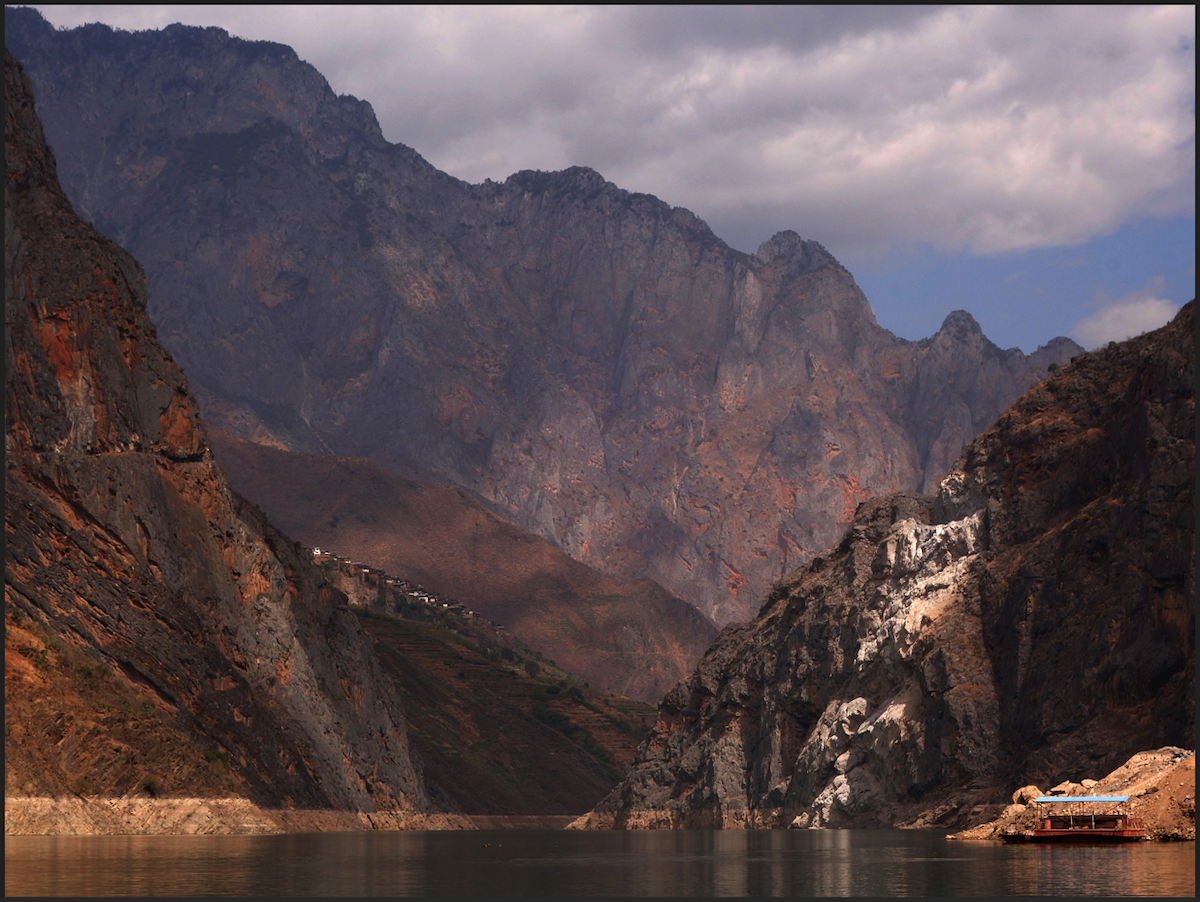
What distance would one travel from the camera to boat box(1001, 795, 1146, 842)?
10038 centimetres

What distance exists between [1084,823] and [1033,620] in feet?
207

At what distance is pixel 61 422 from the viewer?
15100cm

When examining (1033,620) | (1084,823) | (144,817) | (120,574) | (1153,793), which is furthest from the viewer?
(1033,620)

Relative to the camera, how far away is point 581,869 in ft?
311

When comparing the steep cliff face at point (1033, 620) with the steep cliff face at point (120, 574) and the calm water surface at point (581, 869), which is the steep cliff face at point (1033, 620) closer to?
the calm water surface at point (581, 869)

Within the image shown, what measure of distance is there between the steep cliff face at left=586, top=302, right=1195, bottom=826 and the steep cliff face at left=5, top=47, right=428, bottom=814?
6074cm

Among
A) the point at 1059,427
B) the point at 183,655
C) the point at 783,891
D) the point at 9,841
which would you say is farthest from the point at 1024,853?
the point at 1059,427

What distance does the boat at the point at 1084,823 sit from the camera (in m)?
100

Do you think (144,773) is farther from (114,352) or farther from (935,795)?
(935,795)

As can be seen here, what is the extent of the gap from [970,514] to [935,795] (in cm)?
3885

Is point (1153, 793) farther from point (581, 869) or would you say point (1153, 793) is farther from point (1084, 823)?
point (581, 869)

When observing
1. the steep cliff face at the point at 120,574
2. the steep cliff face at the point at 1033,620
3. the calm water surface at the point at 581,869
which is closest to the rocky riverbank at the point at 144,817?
the steep cliff face at the point at 120,574

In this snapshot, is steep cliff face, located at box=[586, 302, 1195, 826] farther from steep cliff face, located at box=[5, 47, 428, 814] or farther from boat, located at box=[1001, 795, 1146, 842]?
steep cliff face, located at box=[5, 47, 428, 814]

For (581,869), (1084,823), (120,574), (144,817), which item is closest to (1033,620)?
(1084,823)
